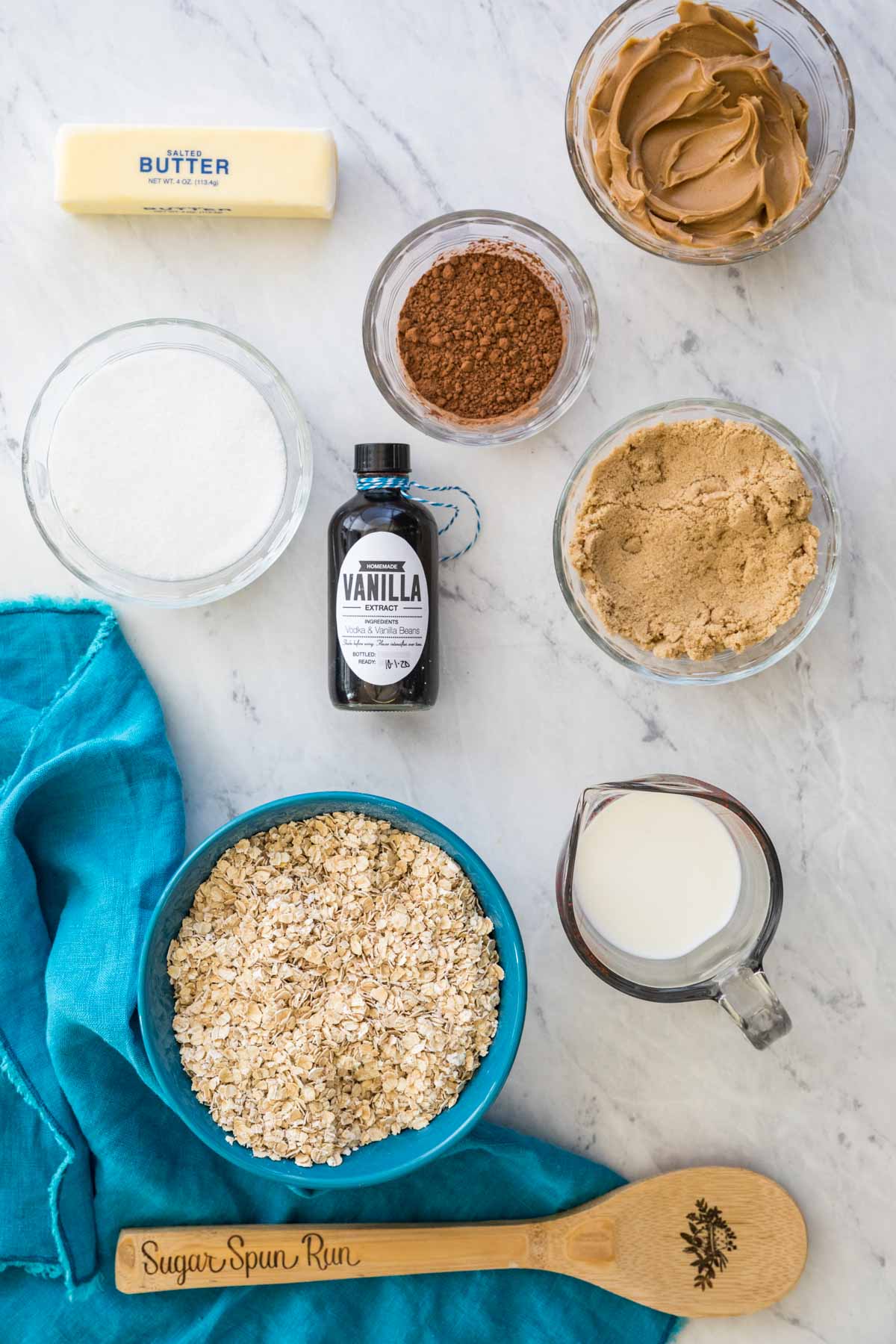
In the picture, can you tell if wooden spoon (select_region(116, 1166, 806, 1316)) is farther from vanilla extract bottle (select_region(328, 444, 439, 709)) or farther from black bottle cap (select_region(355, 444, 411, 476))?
black bottle cap (select_region(355, 444, 411, 476))

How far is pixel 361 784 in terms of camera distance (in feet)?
4.57

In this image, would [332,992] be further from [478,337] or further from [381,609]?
[478,337]

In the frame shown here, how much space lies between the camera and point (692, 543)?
4.19 ft

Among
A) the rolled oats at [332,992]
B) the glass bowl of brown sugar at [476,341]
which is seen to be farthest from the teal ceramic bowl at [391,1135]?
the glass bowl of brown sugar at [476,341]

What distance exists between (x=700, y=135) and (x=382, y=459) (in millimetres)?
592

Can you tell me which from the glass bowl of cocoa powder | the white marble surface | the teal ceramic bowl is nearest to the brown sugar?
the glass bowl of cocoa powder

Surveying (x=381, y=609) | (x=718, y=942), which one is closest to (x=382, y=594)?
(x=381, y=609)

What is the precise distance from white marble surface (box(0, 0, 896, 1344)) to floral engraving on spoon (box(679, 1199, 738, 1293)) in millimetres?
82

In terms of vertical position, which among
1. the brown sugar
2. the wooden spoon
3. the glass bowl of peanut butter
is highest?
the glass bowl of peanut butter

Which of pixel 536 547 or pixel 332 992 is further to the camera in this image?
pixel 536 547

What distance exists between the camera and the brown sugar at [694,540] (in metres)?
1.27

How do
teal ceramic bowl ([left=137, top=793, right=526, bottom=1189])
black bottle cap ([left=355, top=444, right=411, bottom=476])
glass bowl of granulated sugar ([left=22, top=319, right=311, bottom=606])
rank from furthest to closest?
glass bowl of granulated sugar ([left=22, top=319, right=311, bottom=606]) < black bottle cap ([left=355, top=444, right=411, bottom=476]) < teal ceramic bowl ([left=137, top=793, right=526, bottom=1189])

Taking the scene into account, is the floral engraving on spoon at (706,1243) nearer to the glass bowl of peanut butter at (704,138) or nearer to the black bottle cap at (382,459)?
the black bottle cap at (382,459)

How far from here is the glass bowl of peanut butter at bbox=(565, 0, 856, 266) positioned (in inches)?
51.1
